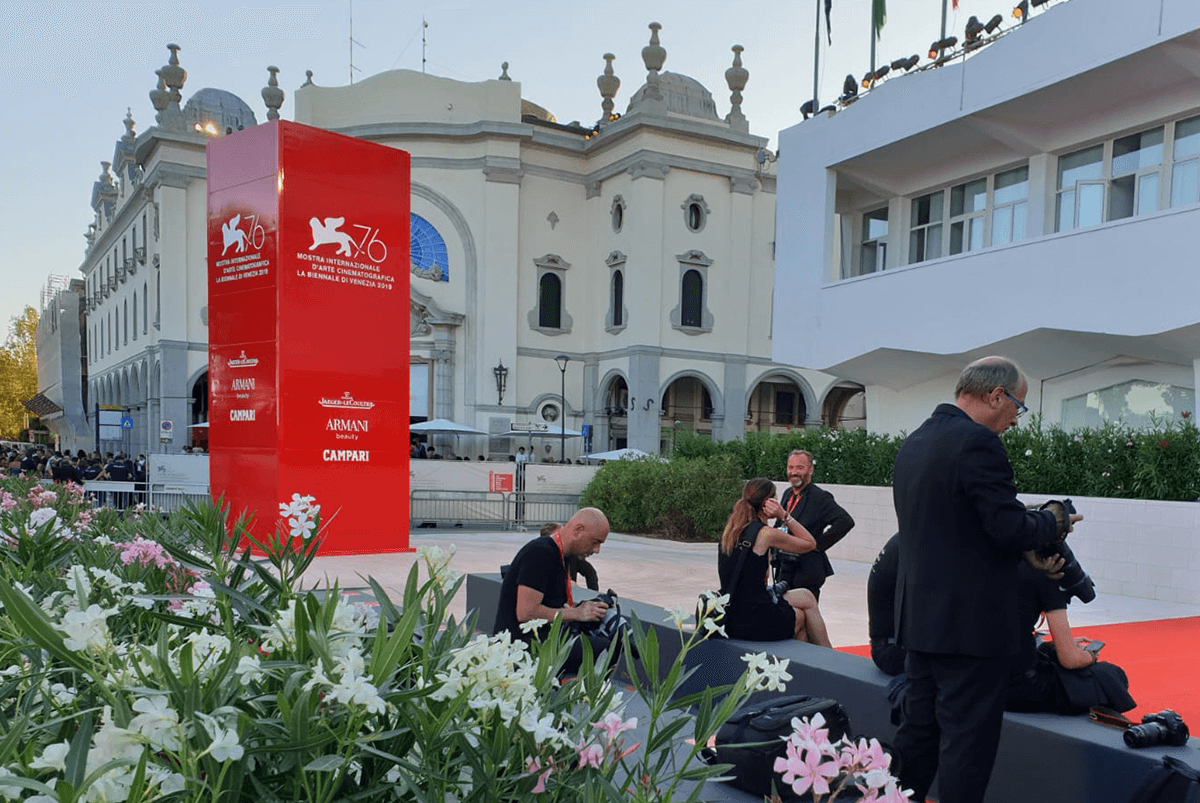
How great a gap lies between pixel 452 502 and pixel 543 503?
226 cm

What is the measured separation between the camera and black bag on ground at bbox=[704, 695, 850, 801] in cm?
360

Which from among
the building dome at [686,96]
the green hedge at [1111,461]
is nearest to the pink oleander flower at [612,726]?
the green hedge at [1111,461]

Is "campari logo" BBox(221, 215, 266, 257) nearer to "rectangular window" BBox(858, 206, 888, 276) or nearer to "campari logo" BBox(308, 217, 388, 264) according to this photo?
"campari logo" BBox(308, 217, 388, 264)

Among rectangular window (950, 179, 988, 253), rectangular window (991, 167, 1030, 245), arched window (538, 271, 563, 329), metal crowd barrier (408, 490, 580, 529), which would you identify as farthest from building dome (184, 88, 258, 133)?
rectangular window (991, 167, 1030, 245)

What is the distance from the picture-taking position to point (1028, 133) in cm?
1415

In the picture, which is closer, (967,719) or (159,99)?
(967,719)

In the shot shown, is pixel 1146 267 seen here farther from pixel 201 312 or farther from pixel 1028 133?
pixel 201 312

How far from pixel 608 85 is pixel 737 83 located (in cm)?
630

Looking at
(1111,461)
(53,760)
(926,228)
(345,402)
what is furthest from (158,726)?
(926,228)

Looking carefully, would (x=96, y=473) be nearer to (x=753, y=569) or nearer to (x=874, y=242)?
(x=874, y=242)

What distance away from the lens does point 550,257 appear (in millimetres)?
36781

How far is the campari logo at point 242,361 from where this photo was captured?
10312 mm

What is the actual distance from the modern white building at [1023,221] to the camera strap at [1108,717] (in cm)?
978

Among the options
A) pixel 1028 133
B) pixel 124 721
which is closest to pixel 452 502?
pixel 1028 133
